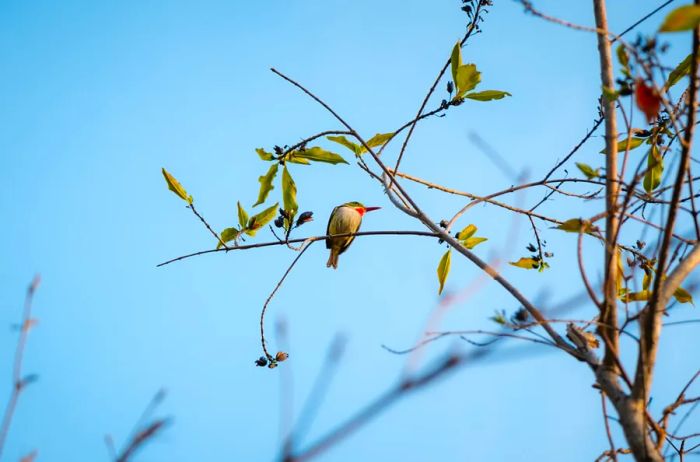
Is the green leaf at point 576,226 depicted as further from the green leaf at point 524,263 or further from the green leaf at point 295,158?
the green leaf at point 295,158

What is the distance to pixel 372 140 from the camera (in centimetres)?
279

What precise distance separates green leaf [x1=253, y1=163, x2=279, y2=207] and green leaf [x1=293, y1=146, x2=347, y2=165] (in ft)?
0.42

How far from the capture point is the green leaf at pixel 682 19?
147cm

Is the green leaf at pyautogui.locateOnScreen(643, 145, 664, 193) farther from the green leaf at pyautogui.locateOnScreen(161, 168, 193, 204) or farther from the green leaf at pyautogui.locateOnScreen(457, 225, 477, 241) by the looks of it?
the green leaf at pyautogui.locateOnScreen(161, 168, 193, 204)

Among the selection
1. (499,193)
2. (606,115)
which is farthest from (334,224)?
(606,115)

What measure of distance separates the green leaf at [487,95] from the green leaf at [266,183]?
3.04ft

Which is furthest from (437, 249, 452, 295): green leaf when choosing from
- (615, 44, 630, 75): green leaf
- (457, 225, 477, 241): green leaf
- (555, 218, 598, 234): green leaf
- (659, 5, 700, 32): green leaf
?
(659, 5, 700, 32): green leaf

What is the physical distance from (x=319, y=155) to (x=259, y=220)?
0.42 m

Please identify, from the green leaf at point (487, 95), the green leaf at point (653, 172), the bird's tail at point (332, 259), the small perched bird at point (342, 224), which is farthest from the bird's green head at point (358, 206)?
the green leaf at point (653, 172)

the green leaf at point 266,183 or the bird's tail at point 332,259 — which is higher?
the bird's tail at point 332,259

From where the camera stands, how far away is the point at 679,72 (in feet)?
7.84

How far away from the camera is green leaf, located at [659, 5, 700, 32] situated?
1.47 metres

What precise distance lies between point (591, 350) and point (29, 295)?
148 cm

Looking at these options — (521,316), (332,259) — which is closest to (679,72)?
A: (521,316)
